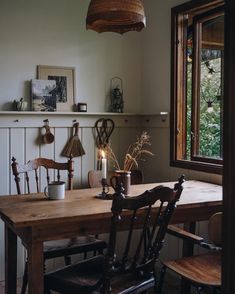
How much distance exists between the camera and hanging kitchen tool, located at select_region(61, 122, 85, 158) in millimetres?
3330

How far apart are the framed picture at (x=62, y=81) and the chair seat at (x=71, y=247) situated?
46.4 inches

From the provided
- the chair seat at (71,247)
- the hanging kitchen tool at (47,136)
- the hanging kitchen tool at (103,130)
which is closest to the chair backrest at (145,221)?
the chair seat at (71,247)

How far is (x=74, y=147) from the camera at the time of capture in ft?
11.0

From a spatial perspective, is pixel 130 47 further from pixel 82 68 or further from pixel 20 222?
pixel 20 222

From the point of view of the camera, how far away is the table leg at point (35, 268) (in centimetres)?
185

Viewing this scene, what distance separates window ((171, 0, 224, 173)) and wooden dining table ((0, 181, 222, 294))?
1.64 ft

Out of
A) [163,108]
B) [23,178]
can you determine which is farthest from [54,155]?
[163,108]

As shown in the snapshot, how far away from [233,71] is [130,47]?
2.92 m

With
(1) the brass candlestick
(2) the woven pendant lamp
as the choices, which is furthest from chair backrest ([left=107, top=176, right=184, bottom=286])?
(2) the woven pendant lamp

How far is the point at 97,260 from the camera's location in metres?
2.20

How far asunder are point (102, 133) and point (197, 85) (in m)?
0.91

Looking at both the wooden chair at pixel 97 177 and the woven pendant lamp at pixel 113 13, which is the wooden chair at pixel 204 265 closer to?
the wooden chair at pixel 97 177

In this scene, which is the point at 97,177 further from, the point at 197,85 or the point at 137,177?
the point at 197,85

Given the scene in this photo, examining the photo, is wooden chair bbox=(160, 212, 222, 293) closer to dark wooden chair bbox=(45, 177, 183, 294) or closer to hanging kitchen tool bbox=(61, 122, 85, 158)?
dark wooden chair bbox=(45, 177, 183, 294)
